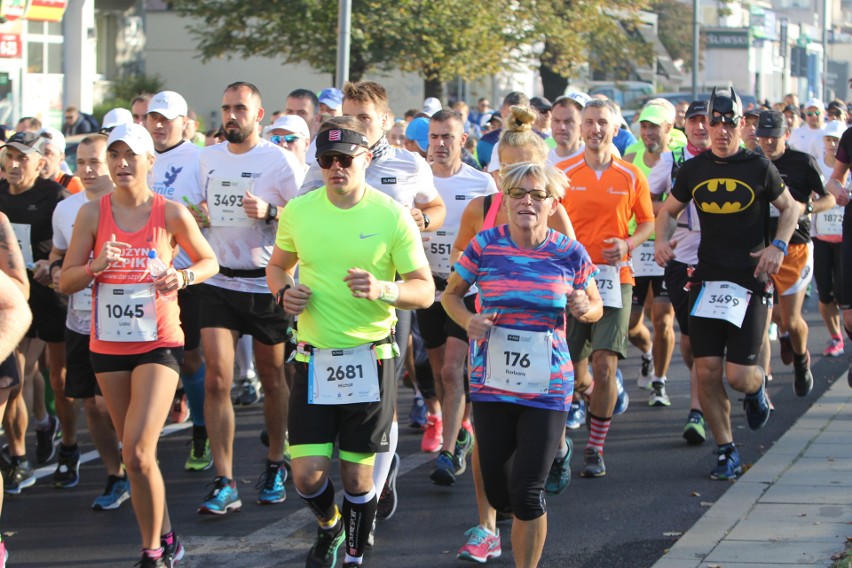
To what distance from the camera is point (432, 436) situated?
28.9 feet

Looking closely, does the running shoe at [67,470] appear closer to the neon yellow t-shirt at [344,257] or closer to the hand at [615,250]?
the neon yellow t-shirt at [344,257]

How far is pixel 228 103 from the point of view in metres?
7.65

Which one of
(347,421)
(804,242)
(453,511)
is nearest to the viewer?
(347,421)

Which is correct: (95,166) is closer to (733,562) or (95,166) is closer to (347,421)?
(347,421)

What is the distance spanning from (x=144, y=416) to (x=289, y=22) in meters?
22.3

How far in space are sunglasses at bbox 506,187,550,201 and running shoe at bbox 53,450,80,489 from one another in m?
3.58

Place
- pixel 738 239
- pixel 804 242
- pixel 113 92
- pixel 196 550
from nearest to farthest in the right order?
pixel 196 550 → pixel 738 239 → pixel 804 242 → pixel 113 92

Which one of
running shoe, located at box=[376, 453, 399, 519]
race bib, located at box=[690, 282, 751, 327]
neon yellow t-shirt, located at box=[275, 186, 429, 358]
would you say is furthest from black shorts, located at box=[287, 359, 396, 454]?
race bib, located at box=[690, 282, 751, 327]

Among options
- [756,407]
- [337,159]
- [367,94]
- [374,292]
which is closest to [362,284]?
[374,292]

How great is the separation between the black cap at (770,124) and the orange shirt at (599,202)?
6.45 feet

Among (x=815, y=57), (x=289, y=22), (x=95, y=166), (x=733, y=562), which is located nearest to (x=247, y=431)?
(x=95, y=166)

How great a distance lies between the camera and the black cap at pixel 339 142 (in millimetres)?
5793

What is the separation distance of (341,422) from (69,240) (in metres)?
2.41

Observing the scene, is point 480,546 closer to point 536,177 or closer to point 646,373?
point 536,177
